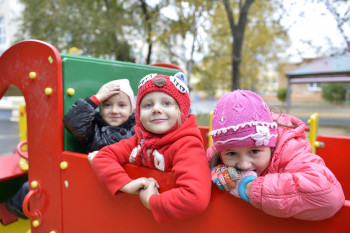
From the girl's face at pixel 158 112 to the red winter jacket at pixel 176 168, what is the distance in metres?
0.06

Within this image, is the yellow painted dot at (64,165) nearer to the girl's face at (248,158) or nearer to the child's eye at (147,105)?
the child's eye at (147,105)

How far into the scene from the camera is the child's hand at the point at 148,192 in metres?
1.14

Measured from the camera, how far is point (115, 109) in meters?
1.89

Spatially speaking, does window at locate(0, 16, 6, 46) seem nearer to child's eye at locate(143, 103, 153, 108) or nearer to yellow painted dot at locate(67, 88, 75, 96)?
yellow painted dot at locate(67, 88, 75, 96)

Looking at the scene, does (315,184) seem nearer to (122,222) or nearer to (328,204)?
(328,204)

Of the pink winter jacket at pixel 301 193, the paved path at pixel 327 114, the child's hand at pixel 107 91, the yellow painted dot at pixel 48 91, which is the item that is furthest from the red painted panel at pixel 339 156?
the paved path at pixel 327 114

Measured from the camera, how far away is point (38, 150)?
1724 mm

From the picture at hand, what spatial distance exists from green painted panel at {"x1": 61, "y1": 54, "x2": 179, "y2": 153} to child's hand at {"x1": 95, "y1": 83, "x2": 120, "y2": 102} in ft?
0.37

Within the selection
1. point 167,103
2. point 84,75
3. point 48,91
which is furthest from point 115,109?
point 167,103

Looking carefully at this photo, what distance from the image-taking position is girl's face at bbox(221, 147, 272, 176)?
1.03 metres

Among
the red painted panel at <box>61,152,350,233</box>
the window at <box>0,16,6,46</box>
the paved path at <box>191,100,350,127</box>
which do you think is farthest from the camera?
the window at <box>0,16,6,46</box>

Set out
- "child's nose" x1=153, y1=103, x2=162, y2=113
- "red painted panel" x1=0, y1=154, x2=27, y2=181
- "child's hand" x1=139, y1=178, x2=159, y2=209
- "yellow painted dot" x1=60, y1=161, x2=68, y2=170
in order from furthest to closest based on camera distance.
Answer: "red painted panel" x1=0, y1=154, x2=27, y2=181 → "yellow painted dot" x1=60, y1=161, x2=68, y2=170 → "child's nose" x1=153, y1=103, x2=162, y2=113 → "child's hand" x1=139, y1=178, x2=159, y2=209

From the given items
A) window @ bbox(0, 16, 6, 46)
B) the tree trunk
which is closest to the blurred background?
the tree trunk

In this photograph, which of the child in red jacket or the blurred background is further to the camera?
the blurred background
